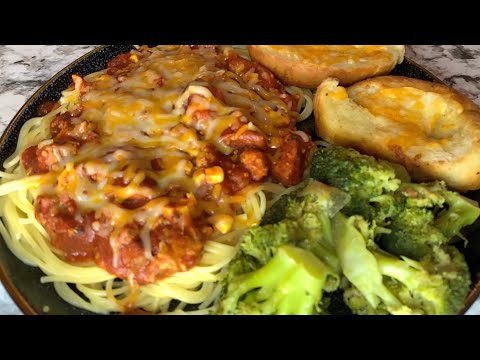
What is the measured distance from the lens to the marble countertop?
19.1 feet

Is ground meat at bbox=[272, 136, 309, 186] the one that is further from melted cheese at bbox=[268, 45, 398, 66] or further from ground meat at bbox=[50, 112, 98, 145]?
ground meat at bbox=[50, 112, 98, 145]

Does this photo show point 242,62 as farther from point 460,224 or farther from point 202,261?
point 460,224

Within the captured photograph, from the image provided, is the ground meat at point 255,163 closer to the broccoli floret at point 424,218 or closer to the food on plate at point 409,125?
the food on plate at point 409,125

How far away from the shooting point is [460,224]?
11.8 ft

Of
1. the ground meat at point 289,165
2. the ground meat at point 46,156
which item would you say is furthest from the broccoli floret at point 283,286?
the ground meat at point 46,156

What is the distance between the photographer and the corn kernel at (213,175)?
12.3ft

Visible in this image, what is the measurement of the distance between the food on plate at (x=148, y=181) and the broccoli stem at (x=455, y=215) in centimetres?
103

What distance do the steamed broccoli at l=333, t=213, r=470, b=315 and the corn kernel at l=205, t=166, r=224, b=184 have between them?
0.91 metres

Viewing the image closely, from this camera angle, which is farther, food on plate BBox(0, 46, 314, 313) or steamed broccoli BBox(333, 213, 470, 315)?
food on plate BBox(0, 46, 314, 313)

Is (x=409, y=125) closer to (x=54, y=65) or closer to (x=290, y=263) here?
(x=290, y=263)

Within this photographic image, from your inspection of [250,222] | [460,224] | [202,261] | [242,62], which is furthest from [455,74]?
[202,261]

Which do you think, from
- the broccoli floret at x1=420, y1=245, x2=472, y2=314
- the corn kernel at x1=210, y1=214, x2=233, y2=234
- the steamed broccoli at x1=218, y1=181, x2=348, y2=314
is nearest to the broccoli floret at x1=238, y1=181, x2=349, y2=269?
the steamed broccoli at x1=218, y1=181, x2=348, y2=314

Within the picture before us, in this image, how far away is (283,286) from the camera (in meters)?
3.11

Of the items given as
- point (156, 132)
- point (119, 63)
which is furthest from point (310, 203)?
point (119, 63)
